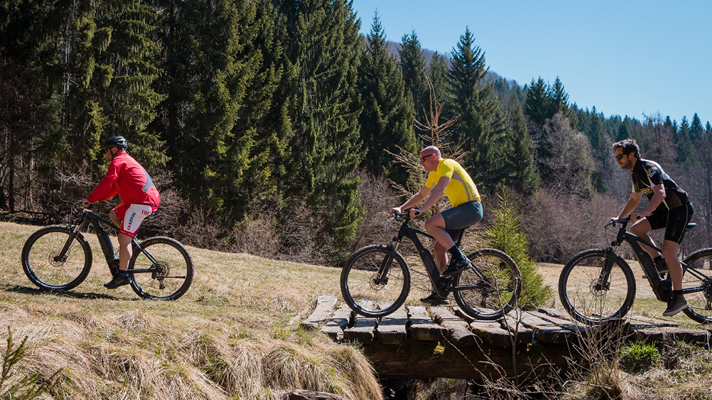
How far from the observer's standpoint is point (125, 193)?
6.93 meters

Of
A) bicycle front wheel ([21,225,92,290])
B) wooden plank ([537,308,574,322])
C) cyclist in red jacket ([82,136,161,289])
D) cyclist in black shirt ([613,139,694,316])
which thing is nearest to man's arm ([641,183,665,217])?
cyclist in black shirt ([613,139,694,316])

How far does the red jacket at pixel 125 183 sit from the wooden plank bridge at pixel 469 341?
2.85 metres

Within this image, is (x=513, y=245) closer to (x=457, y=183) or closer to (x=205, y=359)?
(x=457, y=183)

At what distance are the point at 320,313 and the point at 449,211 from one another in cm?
207

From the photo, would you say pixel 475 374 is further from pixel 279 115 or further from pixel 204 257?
pixel 279 115

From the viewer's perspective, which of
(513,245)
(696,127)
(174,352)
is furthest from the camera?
(696,127)

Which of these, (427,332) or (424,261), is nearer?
(427,332)

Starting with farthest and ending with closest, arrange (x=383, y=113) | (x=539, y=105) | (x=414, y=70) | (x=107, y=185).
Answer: (x=539, y=105), (x=414, y=70), (x=383, y=113), (x=107, y=185)

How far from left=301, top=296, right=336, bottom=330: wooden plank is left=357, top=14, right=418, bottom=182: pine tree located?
1225 inches

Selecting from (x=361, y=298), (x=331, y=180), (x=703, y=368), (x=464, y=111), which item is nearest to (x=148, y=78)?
(x=331, y=180)

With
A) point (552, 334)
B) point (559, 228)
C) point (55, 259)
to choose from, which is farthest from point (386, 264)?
point (559, 228)

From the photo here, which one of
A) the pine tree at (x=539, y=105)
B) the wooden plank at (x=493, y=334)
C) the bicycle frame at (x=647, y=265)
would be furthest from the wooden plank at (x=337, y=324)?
the pine tree at (x=539, y=105)

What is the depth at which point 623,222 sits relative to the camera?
6074 millimetres

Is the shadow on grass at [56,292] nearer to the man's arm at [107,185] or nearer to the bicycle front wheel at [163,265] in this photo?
the bicycle front wheel at [163,265]
